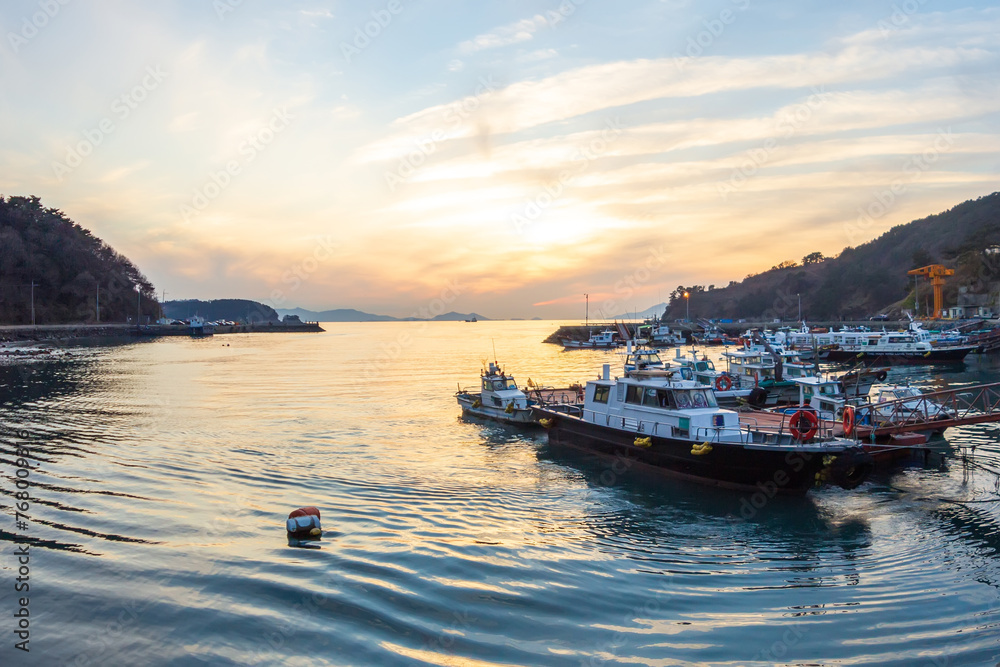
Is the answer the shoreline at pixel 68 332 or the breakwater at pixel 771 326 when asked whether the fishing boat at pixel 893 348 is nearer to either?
the breakwater at pixel 771 326

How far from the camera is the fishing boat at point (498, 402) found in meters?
33.1

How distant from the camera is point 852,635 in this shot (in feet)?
35.4

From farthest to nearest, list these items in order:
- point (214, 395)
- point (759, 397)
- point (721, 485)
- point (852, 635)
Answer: point (214, 395), point (759, 397), point (721, 485), point (852, 635)

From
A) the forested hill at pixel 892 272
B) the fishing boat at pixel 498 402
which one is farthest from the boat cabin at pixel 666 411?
the forested hill at pixel 892 272

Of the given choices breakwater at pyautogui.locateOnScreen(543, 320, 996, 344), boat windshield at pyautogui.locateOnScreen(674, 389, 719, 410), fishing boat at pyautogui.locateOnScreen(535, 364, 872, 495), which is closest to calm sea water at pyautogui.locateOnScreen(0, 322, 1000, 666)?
fishing boat at pyautogui.locateOnScreen(535, 364, 872, 495)

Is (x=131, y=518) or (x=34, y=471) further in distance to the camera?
(x=34, y=471)

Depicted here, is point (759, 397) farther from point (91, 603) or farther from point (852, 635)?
point (91, 603)

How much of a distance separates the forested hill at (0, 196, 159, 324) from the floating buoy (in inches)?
5345

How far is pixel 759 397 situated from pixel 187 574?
31156 millimetres

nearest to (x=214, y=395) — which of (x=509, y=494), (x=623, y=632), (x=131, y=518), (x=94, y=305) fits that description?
(x=131, y=518)

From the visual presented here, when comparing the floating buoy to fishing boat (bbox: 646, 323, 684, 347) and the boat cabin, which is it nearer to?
the boat cabin

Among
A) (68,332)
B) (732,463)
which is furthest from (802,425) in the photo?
(68,332)

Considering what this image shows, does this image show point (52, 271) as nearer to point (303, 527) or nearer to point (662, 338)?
point (662, 338)

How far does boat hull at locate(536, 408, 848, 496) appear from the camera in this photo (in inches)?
722
